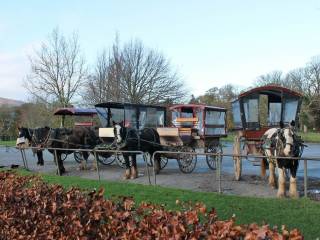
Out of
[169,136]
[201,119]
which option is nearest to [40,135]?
[169,136]

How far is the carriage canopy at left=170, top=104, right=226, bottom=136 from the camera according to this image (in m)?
19.6

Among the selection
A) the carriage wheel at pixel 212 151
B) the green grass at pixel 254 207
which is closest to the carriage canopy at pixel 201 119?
the carriage wheel at pixel 212 151

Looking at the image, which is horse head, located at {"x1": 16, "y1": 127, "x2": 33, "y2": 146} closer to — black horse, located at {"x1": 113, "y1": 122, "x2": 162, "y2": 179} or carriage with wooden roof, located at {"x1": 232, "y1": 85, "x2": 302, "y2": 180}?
black horse, located at {"x1": 113, "y1": 122, "x2": 162, "y2": 179}

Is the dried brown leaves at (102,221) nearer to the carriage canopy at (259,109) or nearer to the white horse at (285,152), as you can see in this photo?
the white horse at (285,152)

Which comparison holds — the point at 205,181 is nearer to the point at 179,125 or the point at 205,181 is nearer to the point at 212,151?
the point at 212,151

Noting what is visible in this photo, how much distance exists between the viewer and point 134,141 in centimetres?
1714

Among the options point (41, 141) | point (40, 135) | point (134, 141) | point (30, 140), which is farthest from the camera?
point (30, 140)

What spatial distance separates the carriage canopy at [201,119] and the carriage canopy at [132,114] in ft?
2.42

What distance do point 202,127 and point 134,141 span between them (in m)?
3.33

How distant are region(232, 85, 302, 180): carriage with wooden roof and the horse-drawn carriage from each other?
2.28 m

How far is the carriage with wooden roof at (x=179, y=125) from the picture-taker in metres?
18.5

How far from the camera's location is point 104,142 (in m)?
19.1

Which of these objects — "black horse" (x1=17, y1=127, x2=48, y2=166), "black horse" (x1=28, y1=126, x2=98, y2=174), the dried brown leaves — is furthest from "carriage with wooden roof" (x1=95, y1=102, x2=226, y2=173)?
the dried brown leaves

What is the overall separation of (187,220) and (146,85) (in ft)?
141
